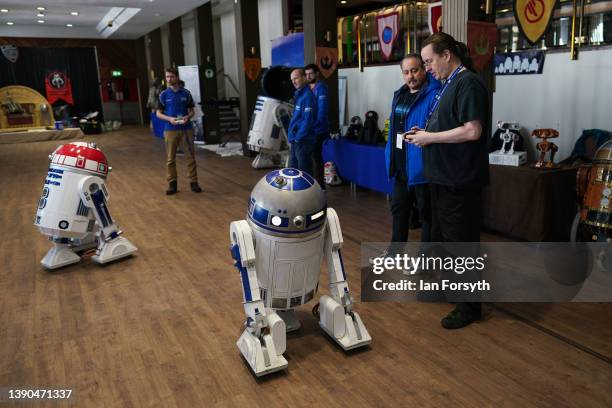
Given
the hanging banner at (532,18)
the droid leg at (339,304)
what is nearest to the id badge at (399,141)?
the droid leg at (339,304)

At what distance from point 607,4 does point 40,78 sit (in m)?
18.1

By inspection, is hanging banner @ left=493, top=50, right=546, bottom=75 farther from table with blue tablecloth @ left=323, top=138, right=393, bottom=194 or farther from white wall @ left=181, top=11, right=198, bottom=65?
white wall @ left=181, top=11, right=198, bottom=65

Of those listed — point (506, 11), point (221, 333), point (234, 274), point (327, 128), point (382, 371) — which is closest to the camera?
point (382, 371)

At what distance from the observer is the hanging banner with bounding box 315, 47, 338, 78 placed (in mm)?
6191

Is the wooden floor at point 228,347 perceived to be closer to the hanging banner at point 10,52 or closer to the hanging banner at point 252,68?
the hanging banner at point 252,68

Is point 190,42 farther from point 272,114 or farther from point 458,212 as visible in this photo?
point 458,212

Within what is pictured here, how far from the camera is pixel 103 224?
3629 millimetres

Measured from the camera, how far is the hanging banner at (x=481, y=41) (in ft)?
12.3

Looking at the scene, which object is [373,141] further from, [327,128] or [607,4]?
[607,4]

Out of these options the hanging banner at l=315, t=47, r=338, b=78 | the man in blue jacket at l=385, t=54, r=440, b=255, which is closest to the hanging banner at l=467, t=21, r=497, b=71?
the man in blue jacket at l=385, t=54, r=440, b=255

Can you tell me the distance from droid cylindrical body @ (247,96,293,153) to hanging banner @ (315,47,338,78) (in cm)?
92

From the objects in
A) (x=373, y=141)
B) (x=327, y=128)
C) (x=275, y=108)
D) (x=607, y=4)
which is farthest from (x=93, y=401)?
(x=275, y=108)

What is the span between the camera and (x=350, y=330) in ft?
7.87

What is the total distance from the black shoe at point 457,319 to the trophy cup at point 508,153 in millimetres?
1639
